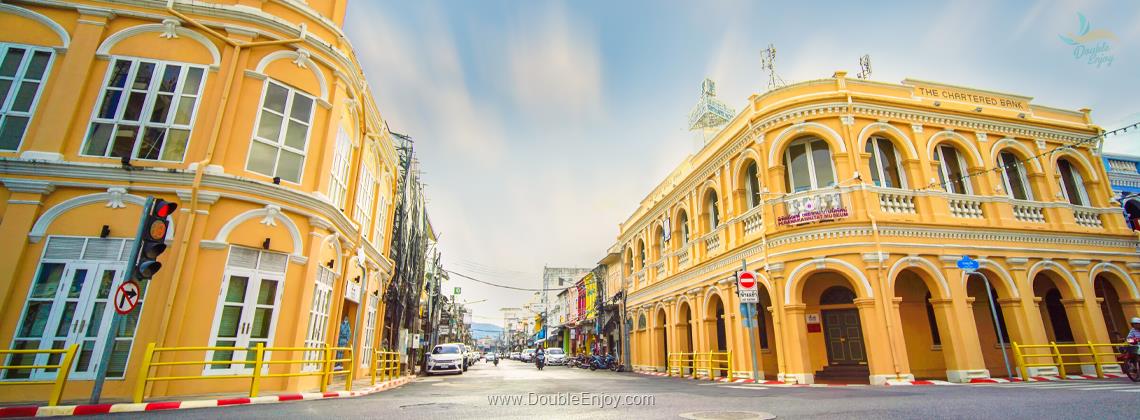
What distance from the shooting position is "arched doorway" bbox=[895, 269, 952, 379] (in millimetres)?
13539

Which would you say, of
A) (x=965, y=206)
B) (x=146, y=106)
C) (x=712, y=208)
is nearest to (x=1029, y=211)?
(x=965, y=206)

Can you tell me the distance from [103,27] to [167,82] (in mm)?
1674

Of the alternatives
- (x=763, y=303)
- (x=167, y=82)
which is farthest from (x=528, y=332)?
(x=167, y=82)

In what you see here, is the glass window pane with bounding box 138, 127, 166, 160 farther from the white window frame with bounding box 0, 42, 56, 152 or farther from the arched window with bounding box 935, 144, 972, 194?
the arched window with bounding box 935, 144, 972, 194

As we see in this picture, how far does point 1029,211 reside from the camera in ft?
48.5

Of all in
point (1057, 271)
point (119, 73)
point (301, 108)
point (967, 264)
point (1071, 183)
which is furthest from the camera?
point (1071, 183)

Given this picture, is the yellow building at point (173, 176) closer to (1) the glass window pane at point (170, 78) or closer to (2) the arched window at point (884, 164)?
(1) the glass window pane at point (170, 78)

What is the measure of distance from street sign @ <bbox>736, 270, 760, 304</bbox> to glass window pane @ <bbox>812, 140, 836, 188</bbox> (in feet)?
12.4

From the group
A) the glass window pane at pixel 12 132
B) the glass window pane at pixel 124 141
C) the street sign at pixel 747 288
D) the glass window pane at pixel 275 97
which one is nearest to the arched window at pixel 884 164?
the street sign at pixel 747 288

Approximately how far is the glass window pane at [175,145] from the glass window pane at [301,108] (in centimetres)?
194

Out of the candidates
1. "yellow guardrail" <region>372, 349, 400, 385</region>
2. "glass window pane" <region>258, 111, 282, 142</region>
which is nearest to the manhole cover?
"yellow guardrail" <region>372, 349, 400, 385</region>

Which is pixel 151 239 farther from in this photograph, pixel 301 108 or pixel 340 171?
pixel 340 171

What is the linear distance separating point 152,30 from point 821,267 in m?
16.5

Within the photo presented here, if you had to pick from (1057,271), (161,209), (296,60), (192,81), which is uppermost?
(296,60)
